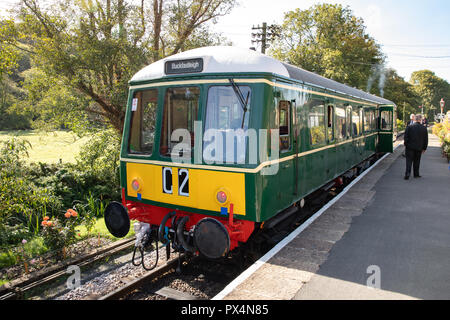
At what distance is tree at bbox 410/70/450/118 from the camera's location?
268ft

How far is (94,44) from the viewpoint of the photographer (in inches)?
395

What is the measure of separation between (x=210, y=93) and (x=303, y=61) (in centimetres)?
2727

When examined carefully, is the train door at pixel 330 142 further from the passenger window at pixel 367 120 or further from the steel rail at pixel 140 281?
the passenger window at pixel 367 120

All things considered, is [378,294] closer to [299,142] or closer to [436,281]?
[436,281]

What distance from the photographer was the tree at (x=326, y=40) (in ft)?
100

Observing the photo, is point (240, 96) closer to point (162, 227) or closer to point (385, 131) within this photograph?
point (162, 227)

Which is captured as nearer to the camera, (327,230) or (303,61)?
(327,230)

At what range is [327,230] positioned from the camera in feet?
19.6

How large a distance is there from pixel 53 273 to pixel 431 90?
9456cm

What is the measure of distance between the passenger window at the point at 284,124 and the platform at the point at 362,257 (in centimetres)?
152

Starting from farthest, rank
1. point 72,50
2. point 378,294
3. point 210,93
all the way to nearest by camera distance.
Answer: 1. point 72,50
2. point 210,93
3. point 378,294

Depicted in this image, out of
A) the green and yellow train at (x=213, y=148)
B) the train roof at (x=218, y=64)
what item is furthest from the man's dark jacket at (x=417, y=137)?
the train roof at (x=218, y=64)

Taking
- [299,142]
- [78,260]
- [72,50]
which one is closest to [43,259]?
[78,260]

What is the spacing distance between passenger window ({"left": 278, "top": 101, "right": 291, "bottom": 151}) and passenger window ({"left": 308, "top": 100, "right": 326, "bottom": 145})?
103cm
